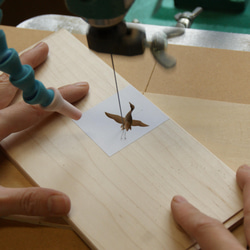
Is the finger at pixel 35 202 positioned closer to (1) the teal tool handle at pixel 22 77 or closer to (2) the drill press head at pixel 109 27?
(1) the teal tool handle at pixel 22 77

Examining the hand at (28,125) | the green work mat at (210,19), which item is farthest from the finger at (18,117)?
Answer: the green work mat at (210,19)

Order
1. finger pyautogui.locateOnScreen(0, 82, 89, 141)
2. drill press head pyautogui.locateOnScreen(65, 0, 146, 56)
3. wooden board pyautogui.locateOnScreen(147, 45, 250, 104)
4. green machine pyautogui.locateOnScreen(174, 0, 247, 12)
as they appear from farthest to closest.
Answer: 1. green machine pyautogui.locateOnScreen(174, 0, 247, 12)
2. wooden board pyautogui.locateOnScreen(147, 45, 250, 104)
3. finger pyautogui.locateOnScreen(0, 82, 89, 141)
4. drill press head pyautogui.locateOnScreen(65, 0, 146, 56)

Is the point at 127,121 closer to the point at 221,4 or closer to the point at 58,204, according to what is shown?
the point at 58,204

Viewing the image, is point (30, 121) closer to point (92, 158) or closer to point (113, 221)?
point (92, 158)

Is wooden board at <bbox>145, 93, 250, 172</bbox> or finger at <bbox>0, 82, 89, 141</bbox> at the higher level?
finger at <bbox>0, 82, 89, 141</bbox>

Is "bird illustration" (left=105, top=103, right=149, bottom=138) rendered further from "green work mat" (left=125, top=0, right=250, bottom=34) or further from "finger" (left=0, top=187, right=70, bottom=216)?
"green work mat" (left=125, top=0, right=250, bottom=34)

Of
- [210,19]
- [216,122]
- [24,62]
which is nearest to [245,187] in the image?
[216,122]

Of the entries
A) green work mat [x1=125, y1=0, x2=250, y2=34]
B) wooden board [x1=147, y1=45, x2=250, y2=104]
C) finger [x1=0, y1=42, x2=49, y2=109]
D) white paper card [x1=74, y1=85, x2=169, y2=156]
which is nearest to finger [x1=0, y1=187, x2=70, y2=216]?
white paper card [x1=74, y1=85, x2=169, y2=156]

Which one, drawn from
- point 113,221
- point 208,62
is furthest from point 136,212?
point 208,62
